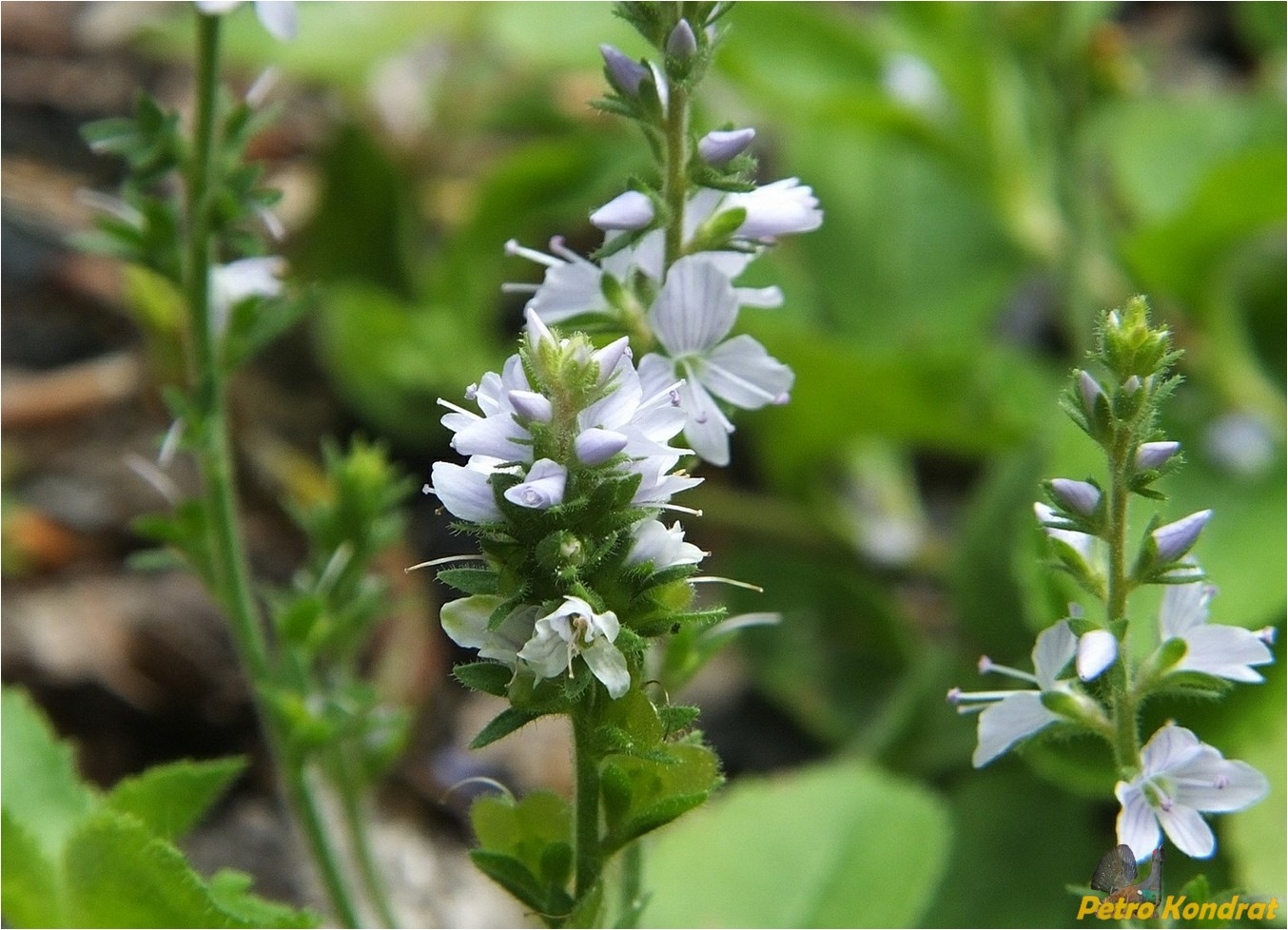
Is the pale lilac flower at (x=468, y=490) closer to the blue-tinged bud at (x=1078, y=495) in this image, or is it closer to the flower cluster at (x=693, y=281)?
the flower cluster at (x=693, y=281)

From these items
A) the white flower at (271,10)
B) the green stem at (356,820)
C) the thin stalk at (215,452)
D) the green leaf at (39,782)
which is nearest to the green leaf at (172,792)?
the green leaf at (39,782)

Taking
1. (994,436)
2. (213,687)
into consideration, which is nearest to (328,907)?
(213,687)

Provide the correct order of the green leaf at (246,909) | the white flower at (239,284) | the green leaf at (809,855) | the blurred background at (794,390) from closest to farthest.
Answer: the green leaf at (246,909) < the white flower at (239,284) < the green leaf at (809,855) < the blurred background at (794,390)

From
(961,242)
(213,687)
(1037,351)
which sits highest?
(961,242)

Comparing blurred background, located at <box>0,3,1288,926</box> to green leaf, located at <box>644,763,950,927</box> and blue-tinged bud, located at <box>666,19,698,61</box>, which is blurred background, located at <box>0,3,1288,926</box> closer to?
green leaf, located at <box>644,763,950,927</box>

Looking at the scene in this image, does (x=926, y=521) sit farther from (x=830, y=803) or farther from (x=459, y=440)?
(x=459, y=440)

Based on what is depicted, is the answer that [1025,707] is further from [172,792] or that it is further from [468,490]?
[172,792]

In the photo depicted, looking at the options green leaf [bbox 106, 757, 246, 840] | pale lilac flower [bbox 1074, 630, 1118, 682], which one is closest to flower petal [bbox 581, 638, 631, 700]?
pale lilac flower [bbox 1074, 630, 1118, 682]
